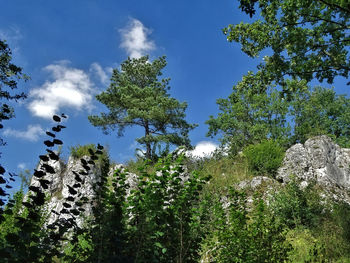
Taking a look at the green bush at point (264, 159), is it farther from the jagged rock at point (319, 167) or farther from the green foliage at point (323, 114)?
the green foliage at point (323, 114)

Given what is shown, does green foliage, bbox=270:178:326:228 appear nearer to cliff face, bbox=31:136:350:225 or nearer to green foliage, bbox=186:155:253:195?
cliff face, bbox=31:136:350:225

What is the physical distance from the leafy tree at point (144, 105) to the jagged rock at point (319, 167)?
8.18 metres

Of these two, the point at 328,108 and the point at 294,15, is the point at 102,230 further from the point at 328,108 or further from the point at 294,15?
the point at 328,108

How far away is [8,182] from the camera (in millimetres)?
2883

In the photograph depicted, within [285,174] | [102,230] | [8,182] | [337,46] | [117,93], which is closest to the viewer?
[8,182]

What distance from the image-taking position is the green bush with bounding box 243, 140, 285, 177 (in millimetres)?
13398

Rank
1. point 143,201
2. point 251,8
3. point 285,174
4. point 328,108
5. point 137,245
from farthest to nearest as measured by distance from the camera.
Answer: point 328,108 → point 285,174 → point 251,8 → point 143,201 → point 137,245

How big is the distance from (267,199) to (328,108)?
19699mm

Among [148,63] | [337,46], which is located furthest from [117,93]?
[337,46]

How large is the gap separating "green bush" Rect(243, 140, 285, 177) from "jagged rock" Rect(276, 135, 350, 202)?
13.9 inches

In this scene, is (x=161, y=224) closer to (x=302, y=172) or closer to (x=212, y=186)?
(x=212, y=186)

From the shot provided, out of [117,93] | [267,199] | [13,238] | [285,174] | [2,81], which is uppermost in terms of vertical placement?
[117,93]

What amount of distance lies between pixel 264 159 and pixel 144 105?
29.3ft

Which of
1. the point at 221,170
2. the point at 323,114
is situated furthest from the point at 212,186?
the point at 323,114
